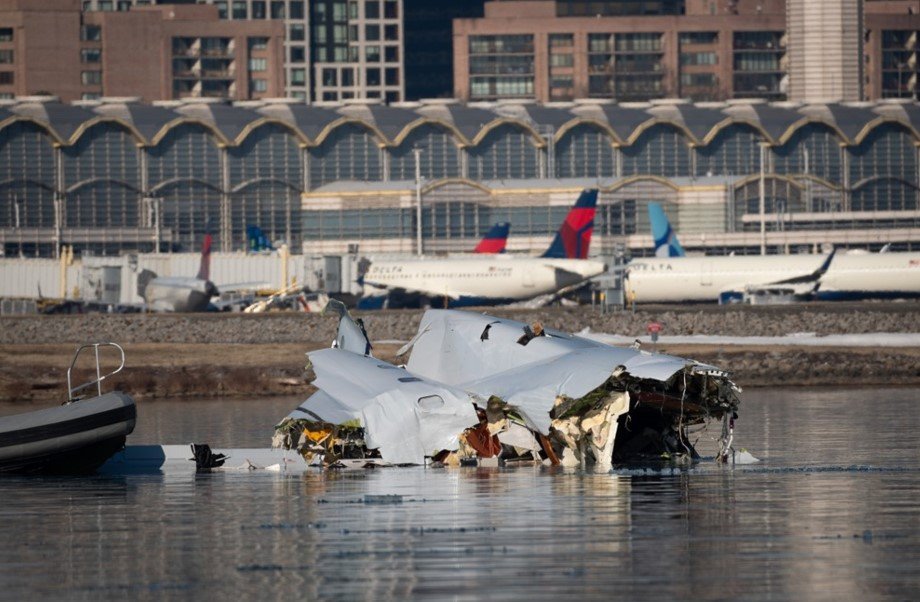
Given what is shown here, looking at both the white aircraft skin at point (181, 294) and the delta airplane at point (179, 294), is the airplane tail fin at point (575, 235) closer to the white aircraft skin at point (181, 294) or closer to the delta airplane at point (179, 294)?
the delta airplane at point (179, 294)

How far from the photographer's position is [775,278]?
396ft

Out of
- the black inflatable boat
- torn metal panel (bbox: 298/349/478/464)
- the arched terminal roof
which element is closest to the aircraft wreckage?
torn metal panel (bbox: 298/349/478/464)

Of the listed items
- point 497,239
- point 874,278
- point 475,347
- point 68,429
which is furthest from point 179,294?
point 68,429

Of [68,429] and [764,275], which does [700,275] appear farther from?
[68,429]

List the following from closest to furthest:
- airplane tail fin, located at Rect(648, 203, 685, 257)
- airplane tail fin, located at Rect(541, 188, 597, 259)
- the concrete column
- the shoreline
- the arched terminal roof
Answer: the shoreline
airplane tail fin, located at Rect(541, 188, 597, 259)
airplane tail fin, located at Rect(648, 203, 685, 257)
the arched terminal roof
the concrete column

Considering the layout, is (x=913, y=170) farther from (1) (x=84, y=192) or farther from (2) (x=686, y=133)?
(1) (x=84, y=192)

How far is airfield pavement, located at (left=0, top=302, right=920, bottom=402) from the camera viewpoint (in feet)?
225

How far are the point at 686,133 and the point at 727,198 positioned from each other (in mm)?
19761

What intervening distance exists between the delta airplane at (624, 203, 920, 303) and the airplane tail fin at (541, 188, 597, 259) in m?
5.16

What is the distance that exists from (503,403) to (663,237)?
110m

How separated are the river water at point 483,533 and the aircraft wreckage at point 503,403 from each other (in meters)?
0.94

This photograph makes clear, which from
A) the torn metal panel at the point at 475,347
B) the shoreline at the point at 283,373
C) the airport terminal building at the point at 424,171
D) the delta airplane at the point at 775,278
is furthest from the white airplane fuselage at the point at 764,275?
the torn metal panel at the point at 475,347

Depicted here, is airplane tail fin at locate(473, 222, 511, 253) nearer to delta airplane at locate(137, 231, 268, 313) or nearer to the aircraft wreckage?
delta airplane at locate(137, 231, 268, 313)

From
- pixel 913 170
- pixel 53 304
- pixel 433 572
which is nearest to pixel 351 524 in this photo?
pixel 433 572
